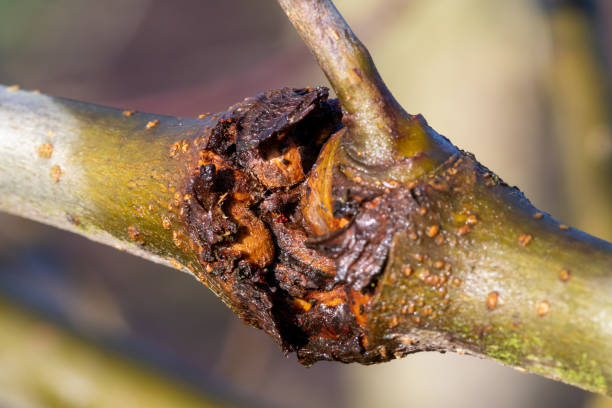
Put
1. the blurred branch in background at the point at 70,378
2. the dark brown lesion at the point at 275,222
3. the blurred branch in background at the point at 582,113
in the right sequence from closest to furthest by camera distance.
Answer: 1. the dark brown lesion at the point at 275,222
2. the blurred branch in background at the point at 70,378
3. the blurred branch in background at the point at 582,113

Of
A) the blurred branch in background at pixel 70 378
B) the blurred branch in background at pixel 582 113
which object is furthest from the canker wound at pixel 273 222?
the blurred branch in background at pixel 582 113

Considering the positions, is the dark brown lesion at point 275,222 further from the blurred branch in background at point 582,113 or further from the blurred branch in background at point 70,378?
the blurred branch in background at point 582,113

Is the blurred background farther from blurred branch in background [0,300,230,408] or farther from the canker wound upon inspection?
the canker wound

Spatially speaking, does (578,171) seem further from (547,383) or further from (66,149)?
(66,149)

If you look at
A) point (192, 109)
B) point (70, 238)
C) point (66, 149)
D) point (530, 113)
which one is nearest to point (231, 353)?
point (70, 238)

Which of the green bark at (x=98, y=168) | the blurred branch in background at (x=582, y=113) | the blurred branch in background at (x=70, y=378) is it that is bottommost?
the blurred branch in background at (x=70, y=378)

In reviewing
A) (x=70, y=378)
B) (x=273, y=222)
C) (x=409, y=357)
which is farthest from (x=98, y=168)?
(x=409, y=357)

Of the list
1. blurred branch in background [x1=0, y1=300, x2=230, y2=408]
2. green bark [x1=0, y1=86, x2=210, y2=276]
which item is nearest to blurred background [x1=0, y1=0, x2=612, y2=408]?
blurred branch in background [x1=0, y1=300, x2=230, y2=408]
